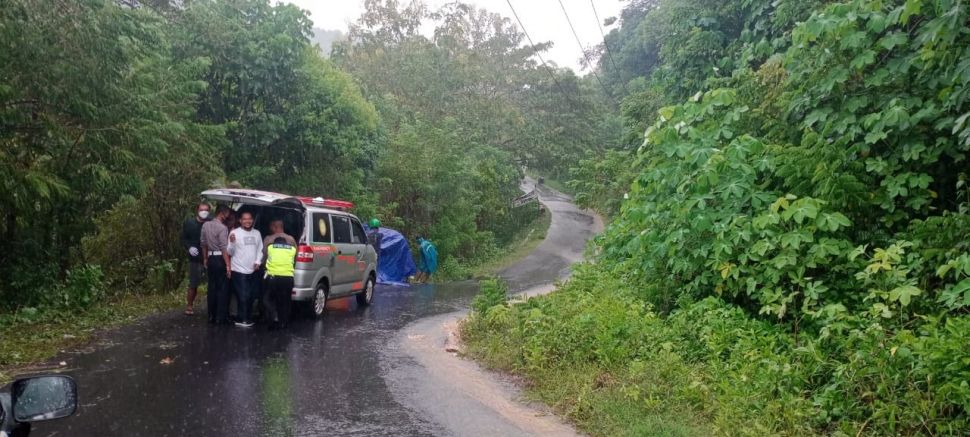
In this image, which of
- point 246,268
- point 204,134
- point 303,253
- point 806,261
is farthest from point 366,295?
point 806,261

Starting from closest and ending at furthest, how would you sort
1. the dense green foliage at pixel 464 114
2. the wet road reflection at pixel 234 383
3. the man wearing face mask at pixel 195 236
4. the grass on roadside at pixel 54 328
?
the wet road reflection at pixel 234 383 < the grass on roadside at pixel 54 328 < the man wearing face mask at pixel 195 236 < the dense green foliage at pixel 464 114

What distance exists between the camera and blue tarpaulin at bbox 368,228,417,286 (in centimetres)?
2008

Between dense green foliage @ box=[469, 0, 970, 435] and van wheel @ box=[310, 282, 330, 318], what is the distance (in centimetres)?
283

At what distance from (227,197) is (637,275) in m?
5.89

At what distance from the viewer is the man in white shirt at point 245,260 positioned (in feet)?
31.9

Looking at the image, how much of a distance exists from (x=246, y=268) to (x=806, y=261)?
708cm

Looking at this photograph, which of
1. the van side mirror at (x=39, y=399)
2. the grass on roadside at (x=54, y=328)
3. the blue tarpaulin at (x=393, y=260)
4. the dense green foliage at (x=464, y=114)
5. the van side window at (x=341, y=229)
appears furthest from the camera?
the dense green foliage at (x=464, y=114)

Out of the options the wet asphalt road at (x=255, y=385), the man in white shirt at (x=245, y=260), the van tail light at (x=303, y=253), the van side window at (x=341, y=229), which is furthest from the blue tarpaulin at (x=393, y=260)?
the man in white shirt at (x=245, y=260)

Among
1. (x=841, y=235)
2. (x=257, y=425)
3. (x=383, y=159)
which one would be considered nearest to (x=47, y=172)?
(x=257, y=425)

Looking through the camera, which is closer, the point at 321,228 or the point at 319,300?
the point at 321,228

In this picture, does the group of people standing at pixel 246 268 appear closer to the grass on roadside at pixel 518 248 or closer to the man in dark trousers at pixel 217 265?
the man in dark trousers at pixel 217 265

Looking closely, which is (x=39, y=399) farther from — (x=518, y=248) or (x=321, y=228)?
(x=518, y=248)

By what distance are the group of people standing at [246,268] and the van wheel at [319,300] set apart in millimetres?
824

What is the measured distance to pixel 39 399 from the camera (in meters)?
2.62
